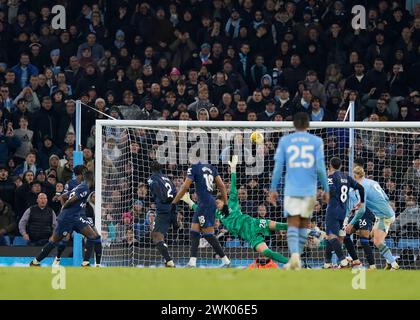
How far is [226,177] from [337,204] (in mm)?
3519

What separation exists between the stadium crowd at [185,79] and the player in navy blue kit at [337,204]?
2200 mm

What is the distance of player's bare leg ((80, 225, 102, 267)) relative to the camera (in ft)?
69.0

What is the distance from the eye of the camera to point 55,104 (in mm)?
25672

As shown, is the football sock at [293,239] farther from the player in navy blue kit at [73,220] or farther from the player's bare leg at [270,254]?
the player in navy blue kit at [73,220]

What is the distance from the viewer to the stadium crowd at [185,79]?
76.2 feet

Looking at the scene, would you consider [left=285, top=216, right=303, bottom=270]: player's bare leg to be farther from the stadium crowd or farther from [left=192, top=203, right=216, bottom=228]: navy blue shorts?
the stadium crowd

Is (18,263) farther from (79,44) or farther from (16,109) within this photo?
(79,44)

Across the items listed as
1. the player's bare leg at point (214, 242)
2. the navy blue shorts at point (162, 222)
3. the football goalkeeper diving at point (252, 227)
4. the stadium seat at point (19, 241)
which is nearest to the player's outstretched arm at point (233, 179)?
the football goalkeeper diving at point (252, 227)

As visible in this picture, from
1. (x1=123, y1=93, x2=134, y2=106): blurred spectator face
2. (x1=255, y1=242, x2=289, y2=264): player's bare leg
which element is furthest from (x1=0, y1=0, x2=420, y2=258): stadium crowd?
(x1=255, y1=242, x2=289, y2=264): player's bare leg

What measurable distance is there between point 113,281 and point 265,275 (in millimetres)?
1800

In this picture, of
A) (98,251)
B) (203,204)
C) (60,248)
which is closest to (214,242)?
(203,204)

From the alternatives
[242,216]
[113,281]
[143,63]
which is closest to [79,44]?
[143,63]

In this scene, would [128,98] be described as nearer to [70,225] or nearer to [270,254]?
[70,225]
